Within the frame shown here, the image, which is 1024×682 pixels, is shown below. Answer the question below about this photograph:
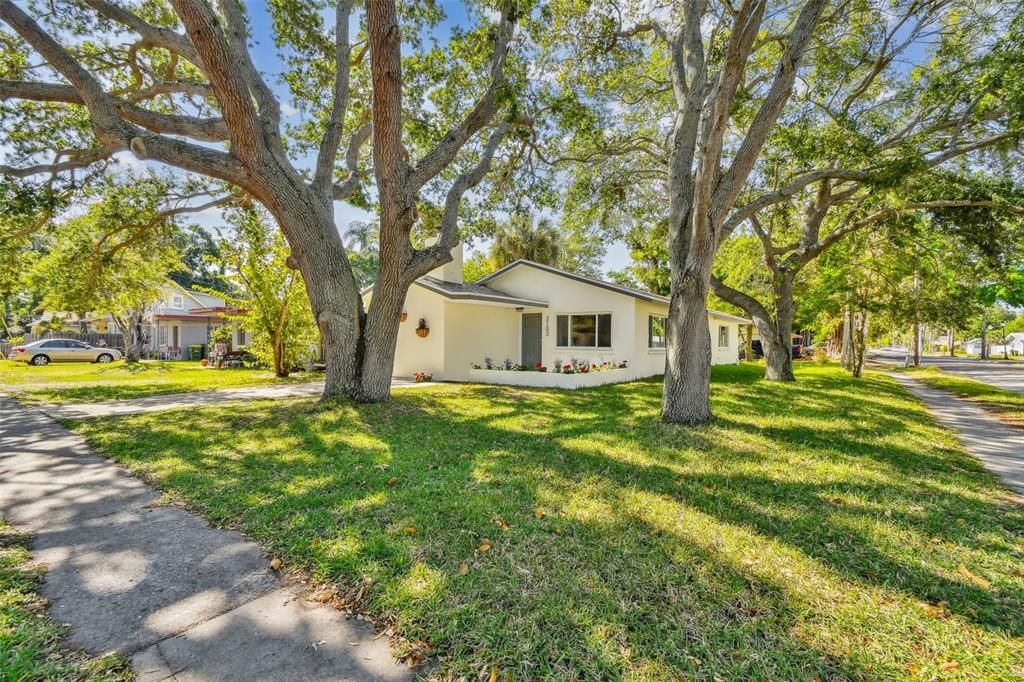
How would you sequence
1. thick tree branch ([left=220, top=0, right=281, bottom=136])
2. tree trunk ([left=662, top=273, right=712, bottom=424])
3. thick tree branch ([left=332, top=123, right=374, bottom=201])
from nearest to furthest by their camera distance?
1. tree trunk ([left=662, top=273, right=712, bottom=424])
2. thick tree branch ([left=220, top=0, right=281, bottom=136])
3. thick tree branch ([left=332, top=123, right=374, bottom=201])

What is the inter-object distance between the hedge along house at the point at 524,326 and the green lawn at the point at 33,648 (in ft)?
33.5

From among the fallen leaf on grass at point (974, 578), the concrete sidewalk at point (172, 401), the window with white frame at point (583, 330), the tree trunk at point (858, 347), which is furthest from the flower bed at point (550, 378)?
the tree trunk at point (858, 347)

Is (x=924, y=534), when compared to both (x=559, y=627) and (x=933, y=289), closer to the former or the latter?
(x=559, y=627)

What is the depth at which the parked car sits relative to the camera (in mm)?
20438

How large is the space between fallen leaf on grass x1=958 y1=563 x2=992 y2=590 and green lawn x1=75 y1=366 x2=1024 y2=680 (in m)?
0.02

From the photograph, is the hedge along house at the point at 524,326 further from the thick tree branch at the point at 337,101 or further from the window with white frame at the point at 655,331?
the thick tree branch at the point at 337,101

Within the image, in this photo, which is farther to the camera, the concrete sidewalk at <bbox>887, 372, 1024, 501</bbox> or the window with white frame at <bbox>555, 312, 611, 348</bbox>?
the window with white frame at <bbox>555, 312, 611, 348</bbox>

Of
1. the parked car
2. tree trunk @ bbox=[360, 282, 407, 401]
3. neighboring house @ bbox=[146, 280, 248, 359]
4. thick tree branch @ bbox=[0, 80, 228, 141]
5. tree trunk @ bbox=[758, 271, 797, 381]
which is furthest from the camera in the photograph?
neighboring house @ bbox=[146, 280, 248, 359]

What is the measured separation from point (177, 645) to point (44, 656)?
1.88 feet

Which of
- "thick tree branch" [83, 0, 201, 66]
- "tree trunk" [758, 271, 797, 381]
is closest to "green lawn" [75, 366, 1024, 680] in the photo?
"thick tree branch" [83, 0, 201, 66]

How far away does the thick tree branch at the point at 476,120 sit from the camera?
789 centimetres

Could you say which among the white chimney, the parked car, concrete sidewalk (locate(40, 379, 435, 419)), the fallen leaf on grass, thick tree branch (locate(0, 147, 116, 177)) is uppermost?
thick tree branch (locate(0, 147, 116, 177))

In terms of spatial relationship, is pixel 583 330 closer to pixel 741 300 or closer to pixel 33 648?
pixel 741 300

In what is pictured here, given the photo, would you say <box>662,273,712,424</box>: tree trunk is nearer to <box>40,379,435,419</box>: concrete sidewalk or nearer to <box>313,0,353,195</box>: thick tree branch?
<box>313,0,353,195</box>: thick tree branch
